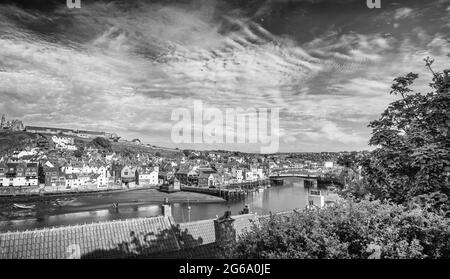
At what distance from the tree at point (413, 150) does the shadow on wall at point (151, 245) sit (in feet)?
27.9

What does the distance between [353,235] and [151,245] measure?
1052 centimetres

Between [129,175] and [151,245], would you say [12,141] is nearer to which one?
[129,175]

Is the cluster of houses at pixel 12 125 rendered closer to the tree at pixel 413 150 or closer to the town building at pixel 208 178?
the town building at pixel 208 178

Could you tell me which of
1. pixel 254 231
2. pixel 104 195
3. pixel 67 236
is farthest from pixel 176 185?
pixel 254 231

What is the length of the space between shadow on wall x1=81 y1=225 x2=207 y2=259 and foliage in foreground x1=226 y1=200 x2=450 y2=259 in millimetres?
8016

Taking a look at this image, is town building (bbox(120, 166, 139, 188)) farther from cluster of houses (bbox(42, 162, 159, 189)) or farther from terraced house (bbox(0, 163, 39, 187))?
terraced house (bbox(0, 163, 39, 187))

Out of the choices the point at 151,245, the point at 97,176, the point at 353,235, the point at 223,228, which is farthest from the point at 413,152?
the point at 97,176

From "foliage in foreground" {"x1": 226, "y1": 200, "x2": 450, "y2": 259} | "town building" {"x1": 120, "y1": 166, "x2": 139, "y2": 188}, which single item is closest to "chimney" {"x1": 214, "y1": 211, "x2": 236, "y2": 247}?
"foliage in foreground" {"x1": 226, "y1": 200, "x2": 450, "y2": 259}

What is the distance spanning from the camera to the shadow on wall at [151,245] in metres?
13.2

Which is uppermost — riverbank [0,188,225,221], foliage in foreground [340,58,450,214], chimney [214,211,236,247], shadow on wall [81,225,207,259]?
foliage in foreground [340,58,450,214]

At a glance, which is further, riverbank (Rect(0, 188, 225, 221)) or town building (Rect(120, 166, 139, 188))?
town building (Rect(120, 166, 139, 188))

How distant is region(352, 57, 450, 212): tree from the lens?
25.4 feet

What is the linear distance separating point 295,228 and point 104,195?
249 feet

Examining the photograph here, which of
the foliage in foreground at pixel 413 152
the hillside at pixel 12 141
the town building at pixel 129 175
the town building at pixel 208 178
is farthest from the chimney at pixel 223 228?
the hillside at pixel 12 141
